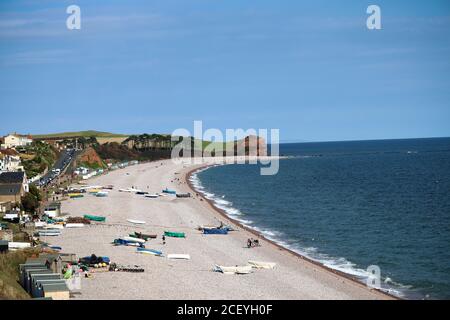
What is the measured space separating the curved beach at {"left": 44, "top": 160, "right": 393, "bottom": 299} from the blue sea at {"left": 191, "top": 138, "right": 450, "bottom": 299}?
2.36 metres

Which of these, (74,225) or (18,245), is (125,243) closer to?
(18,245)

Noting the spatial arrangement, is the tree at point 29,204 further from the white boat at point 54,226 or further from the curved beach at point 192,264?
the white boat at point 54,226

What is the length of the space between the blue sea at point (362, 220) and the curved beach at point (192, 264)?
93.1 inches

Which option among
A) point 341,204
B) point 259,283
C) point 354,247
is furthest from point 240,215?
point 259,283

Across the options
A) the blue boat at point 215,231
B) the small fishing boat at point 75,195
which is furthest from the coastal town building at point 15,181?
the blue boat at point 215,231

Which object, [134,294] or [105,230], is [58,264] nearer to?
[134,294]

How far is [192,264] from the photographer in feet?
124

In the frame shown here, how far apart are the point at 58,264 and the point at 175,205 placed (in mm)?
38818

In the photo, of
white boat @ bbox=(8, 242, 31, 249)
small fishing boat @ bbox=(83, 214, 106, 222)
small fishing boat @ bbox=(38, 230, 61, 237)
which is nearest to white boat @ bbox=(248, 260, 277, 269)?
white boat @ bbox=(8, 242, 31, 249)

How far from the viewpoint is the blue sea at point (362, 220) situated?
38000 mm

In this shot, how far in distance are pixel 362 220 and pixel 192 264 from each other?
25011mm

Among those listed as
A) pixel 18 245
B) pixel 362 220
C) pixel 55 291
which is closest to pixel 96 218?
pixel 18 245

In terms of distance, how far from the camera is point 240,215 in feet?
209

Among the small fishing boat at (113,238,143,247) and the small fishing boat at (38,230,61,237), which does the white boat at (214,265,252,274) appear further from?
the small fishing boat at (38,230,61,237)
